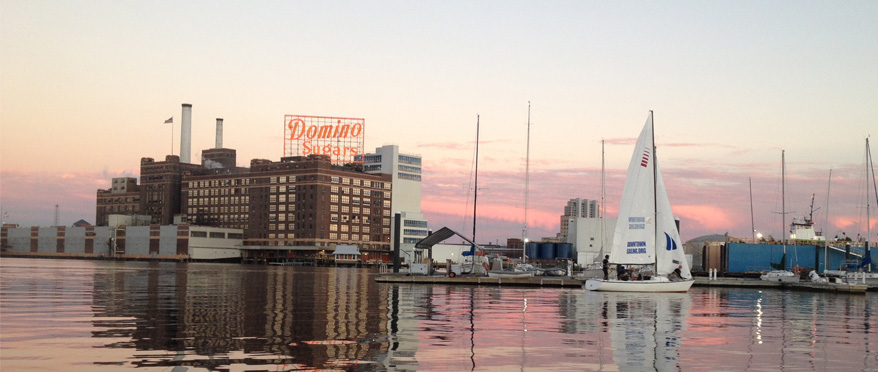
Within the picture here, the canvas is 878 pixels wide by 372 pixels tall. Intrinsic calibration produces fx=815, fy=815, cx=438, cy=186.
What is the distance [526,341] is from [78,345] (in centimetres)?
1388

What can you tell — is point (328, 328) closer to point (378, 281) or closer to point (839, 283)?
point (378, 281)

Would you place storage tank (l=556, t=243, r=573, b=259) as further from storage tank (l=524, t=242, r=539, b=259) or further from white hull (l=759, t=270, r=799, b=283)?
white hull (l=759, t=270, r=799, b=283)

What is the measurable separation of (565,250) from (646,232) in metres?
117

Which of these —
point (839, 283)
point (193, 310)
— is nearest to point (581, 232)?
point (839, 283)

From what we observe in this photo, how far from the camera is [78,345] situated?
23812 millimetres

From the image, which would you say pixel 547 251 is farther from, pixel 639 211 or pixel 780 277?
pixel 639 211

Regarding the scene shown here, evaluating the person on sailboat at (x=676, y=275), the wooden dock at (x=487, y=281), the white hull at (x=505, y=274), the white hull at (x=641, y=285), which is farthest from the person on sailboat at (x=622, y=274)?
the white hull at (x=505, y=274)

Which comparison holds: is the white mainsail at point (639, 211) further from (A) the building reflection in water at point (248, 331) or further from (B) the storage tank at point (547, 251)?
(B) the storage tank at point (547, 251)

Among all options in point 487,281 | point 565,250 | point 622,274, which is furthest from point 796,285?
point 565,250

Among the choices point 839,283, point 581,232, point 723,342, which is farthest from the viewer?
point 581,232

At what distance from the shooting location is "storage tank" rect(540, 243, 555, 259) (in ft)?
610

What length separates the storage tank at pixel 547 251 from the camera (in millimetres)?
185875

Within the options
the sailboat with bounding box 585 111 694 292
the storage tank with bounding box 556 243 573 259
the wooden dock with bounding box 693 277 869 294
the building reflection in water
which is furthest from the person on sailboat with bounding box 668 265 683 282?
the storage tank with bounding box 556 243 573 259

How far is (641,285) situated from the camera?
66375 millimetres
